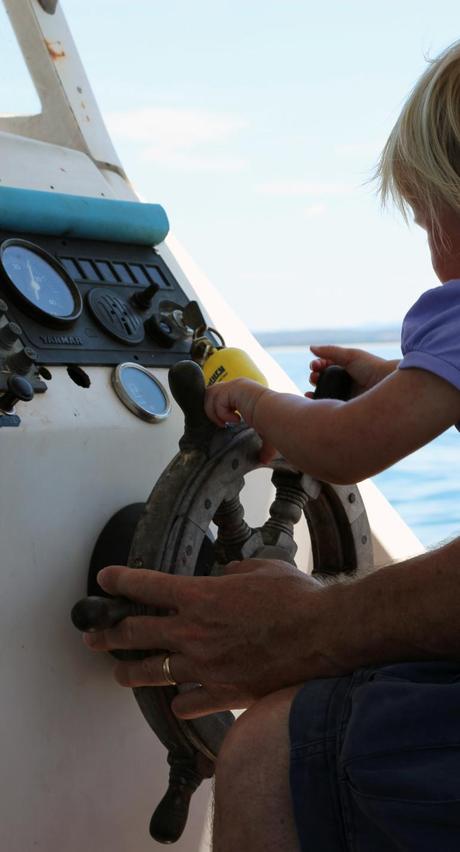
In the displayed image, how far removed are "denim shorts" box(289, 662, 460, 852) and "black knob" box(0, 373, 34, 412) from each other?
414 mm

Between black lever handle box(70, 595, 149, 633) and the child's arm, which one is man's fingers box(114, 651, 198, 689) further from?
the child's arm

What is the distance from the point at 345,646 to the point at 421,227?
17.1 inches

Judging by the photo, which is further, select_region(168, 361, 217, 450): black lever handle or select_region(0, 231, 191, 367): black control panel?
select_region(0, 231, 191, 367): black control panel

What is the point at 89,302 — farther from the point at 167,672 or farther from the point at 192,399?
the point at 167,672

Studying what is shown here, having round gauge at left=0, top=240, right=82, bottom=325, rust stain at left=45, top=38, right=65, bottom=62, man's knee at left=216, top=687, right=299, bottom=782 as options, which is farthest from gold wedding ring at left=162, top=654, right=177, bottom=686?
rust stain at left=45, top=38, right=65, bottom=62

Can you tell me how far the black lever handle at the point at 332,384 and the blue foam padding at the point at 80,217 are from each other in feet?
1.18

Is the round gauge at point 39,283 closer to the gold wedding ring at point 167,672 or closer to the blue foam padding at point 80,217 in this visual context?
the blue foam padding at point 80,217

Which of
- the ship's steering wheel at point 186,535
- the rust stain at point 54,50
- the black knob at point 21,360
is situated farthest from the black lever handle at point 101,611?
the rust stain at point 54,50

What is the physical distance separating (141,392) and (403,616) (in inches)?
18.6

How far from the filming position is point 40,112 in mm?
1884

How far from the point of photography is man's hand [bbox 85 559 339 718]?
1.08 metres

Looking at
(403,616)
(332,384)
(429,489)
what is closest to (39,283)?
(332,384)

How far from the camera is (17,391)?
3.86ft

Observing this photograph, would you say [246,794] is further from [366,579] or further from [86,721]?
[86,721]
